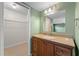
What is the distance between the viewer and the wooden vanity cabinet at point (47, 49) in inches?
50.3

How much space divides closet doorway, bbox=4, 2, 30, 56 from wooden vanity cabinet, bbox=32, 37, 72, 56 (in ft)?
0.38

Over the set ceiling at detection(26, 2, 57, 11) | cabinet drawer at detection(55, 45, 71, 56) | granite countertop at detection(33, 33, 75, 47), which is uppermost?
ceiling at detection(26, 2, 57, 11)

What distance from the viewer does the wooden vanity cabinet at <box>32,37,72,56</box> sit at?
1.28 meters

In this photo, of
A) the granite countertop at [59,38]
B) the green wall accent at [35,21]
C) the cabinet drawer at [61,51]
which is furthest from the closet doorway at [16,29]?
→ the cabinet drawer at [61,51]

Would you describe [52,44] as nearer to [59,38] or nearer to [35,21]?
[59,38]

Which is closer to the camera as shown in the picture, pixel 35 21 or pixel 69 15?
pixel 69 15

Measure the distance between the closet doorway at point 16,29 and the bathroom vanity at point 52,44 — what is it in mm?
137

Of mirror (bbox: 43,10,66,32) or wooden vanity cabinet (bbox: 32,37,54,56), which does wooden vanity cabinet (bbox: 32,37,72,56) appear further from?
mirror (bbox: 43,10,66,32)

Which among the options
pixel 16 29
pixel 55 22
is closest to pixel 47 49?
pixel 55 22

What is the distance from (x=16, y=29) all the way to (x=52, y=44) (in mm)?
522

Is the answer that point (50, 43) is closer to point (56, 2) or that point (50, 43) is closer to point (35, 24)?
point (35, 24)

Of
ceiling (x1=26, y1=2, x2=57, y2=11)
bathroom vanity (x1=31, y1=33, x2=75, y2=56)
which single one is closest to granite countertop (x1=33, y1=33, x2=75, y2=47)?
bathroom vanity (x1=31, y1=33, x2=75, y2=56)

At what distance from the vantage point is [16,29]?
138 cm

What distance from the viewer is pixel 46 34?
139cm
